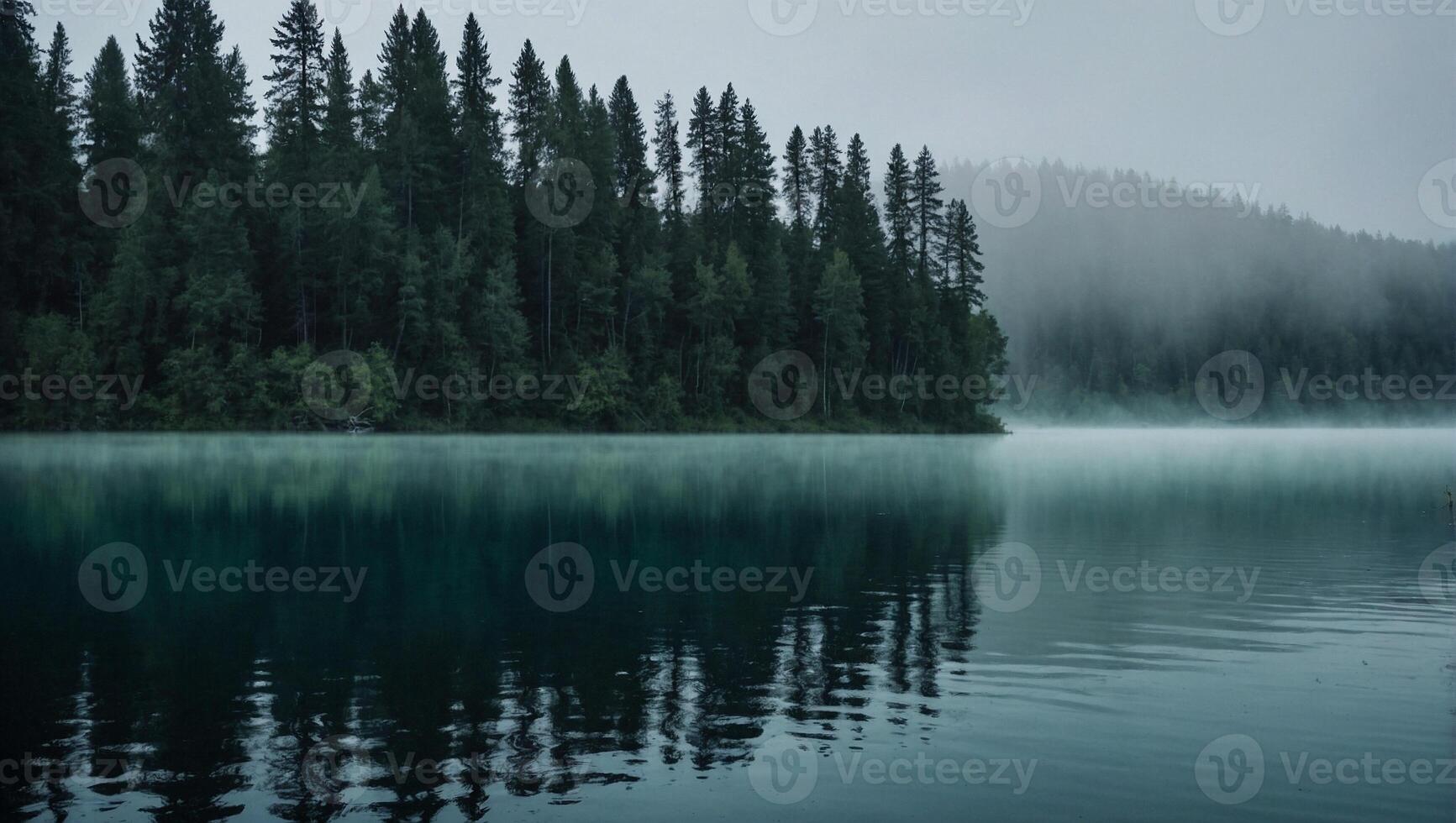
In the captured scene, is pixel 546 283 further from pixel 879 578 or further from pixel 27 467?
pixel 879 578

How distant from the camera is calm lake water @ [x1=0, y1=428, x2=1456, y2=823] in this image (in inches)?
330

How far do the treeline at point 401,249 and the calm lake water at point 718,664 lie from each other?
52.7m

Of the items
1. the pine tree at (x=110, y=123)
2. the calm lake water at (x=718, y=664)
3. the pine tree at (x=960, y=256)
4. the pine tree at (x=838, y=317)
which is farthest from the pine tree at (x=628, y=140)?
the calm lake water at (x=718, y=664)

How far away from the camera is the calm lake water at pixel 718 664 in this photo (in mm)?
8375

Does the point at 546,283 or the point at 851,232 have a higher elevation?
the point at 851,232

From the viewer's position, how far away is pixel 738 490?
3728 centimetres

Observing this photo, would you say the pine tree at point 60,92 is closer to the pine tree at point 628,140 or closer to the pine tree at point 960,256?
the pine tree at point 628,140

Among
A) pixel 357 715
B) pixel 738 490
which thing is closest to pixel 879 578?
pixel 357 715

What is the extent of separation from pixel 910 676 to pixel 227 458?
157 feet

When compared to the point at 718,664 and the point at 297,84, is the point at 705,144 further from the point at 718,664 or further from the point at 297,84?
the point at 718,664

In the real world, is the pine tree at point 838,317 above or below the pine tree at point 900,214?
below

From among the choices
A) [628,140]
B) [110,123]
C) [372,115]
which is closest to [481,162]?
[372,115]

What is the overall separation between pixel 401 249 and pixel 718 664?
78.0m

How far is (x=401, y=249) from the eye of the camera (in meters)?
84.4
